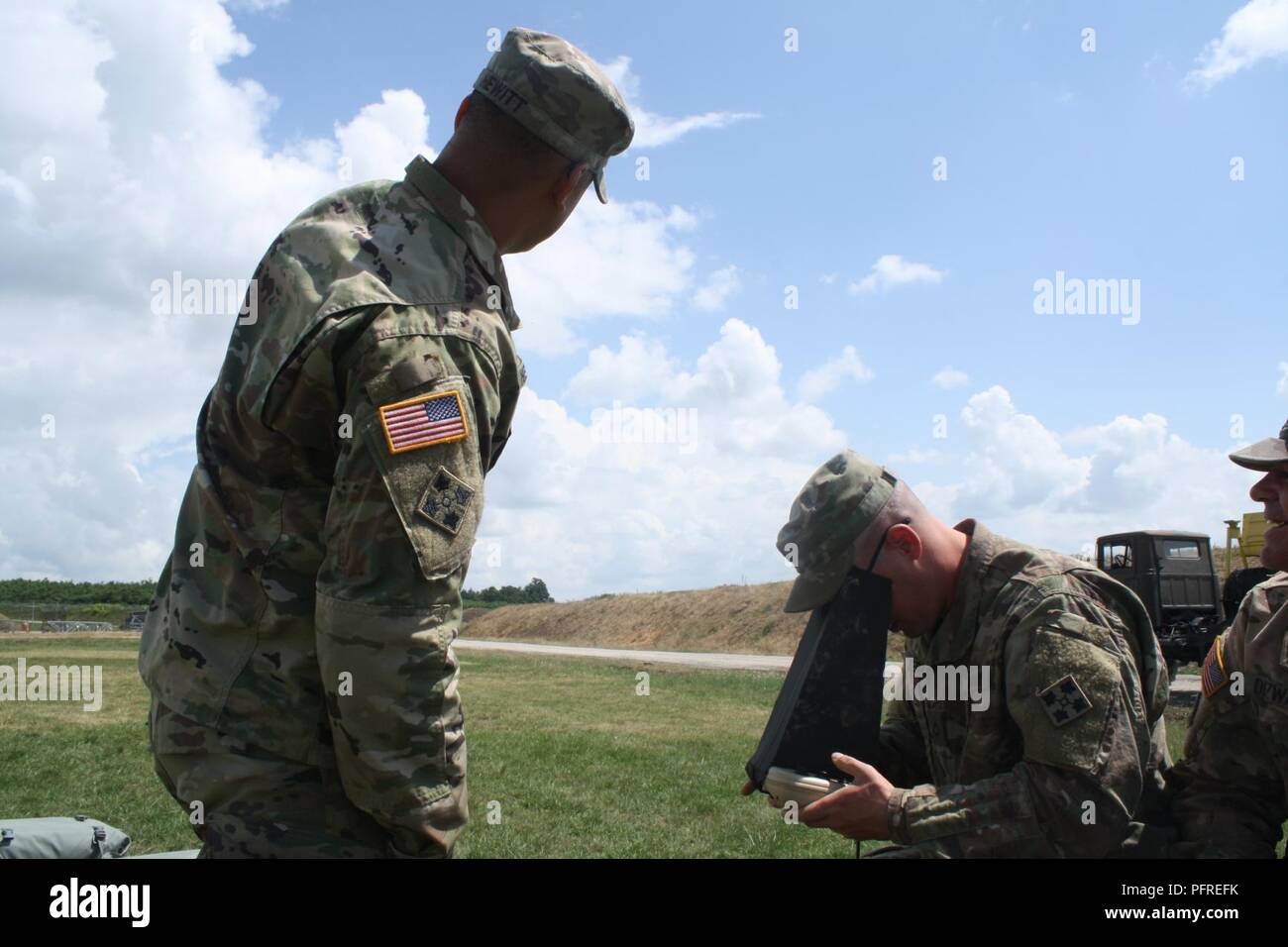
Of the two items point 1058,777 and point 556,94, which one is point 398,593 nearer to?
point 556,94

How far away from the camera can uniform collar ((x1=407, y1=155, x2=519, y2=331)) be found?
2.05 meters

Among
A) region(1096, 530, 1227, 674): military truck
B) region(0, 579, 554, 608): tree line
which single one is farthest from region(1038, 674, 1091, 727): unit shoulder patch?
region(0, 579, 554, 608): tree line

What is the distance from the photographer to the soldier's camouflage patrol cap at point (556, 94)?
2.04m

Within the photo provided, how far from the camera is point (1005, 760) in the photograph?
2646 mm

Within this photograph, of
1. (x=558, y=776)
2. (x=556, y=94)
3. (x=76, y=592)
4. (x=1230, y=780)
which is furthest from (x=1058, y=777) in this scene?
(x=76, y=592)

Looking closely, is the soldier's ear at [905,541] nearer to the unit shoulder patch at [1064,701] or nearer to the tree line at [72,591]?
the unit shoulder patch at [1064,701]

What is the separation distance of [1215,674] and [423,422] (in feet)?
9.47

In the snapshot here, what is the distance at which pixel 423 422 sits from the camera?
1.71 metres

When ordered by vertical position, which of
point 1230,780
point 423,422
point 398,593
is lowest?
point 1230,780

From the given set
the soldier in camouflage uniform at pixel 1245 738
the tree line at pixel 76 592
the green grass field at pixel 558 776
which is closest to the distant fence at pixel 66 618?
the tree line at pixel 76 592

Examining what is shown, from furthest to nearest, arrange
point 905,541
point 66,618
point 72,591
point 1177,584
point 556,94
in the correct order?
point 72,591 → point 66,618 → point 1177,584 → point 905,541 → point 556,94

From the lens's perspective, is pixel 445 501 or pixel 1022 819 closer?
pixel 445 501

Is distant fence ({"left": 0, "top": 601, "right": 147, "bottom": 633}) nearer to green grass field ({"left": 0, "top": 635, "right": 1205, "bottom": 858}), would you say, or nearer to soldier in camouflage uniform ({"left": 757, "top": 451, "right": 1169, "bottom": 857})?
green grass field ({"left": 0, "top": 635, "right": 1205, "bottom": 858})
